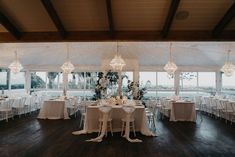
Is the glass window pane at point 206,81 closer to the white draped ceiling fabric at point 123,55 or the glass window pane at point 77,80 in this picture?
the white draped ceiling fabric at point 123,55

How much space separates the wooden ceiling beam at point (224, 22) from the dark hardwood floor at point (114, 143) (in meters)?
2.85

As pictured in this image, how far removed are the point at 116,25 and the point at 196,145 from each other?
Answer: 3689 millimetres

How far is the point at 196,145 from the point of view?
5.74 metres

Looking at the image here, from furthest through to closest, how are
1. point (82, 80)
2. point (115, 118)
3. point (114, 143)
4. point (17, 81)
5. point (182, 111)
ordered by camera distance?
1. point (82, 80)
2. point (17, 81)
3. point (182, 111)
4. point (115, 118)
5. point (114, 143)

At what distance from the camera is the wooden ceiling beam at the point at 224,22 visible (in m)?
4.79

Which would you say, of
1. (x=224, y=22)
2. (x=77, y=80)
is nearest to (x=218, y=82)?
(x=77, y=80)

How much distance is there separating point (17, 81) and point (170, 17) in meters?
11.1

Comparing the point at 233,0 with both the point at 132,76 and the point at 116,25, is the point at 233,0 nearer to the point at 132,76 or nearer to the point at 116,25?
the point at 116,25

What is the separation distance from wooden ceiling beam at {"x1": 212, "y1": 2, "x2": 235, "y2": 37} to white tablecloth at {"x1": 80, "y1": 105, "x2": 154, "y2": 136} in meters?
3.02

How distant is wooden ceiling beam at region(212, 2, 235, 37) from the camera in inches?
189

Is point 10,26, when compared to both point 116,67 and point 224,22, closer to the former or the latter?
point 116,67

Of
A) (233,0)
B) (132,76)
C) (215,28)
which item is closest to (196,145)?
(215,28)

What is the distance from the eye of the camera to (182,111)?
938 centimetres

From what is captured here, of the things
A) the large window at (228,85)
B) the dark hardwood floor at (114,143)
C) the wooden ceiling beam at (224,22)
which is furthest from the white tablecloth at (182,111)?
the wooden ceiling beam at (224,22)
